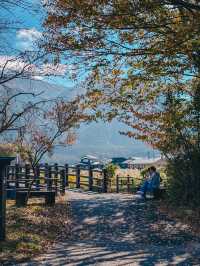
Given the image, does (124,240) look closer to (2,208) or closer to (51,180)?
(2,208)

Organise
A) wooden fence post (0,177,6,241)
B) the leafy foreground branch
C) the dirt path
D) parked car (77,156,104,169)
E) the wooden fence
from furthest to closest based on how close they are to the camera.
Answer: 1. parked car (77,156,104,169)
2. the wooden fence
3. wooden fence post (0,177,6,241)
4. the leafy foreground branch
5. the dirt path

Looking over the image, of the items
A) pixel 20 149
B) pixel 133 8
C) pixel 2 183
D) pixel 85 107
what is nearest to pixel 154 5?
pixel 133 8

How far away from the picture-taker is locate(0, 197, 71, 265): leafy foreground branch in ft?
34.5

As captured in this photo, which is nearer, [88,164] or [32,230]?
[32,230]

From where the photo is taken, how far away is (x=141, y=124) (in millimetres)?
19891

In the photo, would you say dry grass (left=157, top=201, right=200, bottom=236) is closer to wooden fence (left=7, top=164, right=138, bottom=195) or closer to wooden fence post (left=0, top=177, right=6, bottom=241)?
wooden fence post (left=0, top=177, right=6, bottom=241)

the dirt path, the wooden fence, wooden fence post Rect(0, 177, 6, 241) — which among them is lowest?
the dirt path

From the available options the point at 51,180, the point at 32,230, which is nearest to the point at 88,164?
the point at 51,180

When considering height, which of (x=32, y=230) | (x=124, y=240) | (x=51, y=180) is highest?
(x=51, y=180)

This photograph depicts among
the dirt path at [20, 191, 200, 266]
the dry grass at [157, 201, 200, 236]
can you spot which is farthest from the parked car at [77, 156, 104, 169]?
the dirt path at [20, 191, 200, 266]

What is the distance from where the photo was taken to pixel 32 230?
1288 cm

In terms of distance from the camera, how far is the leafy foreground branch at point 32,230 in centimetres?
1052

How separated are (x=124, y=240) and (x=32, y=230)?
91.9 inches

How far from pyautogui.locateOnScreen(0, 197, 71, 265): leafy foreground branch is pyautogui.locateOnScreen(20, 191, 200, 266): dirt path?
1.09 ft
